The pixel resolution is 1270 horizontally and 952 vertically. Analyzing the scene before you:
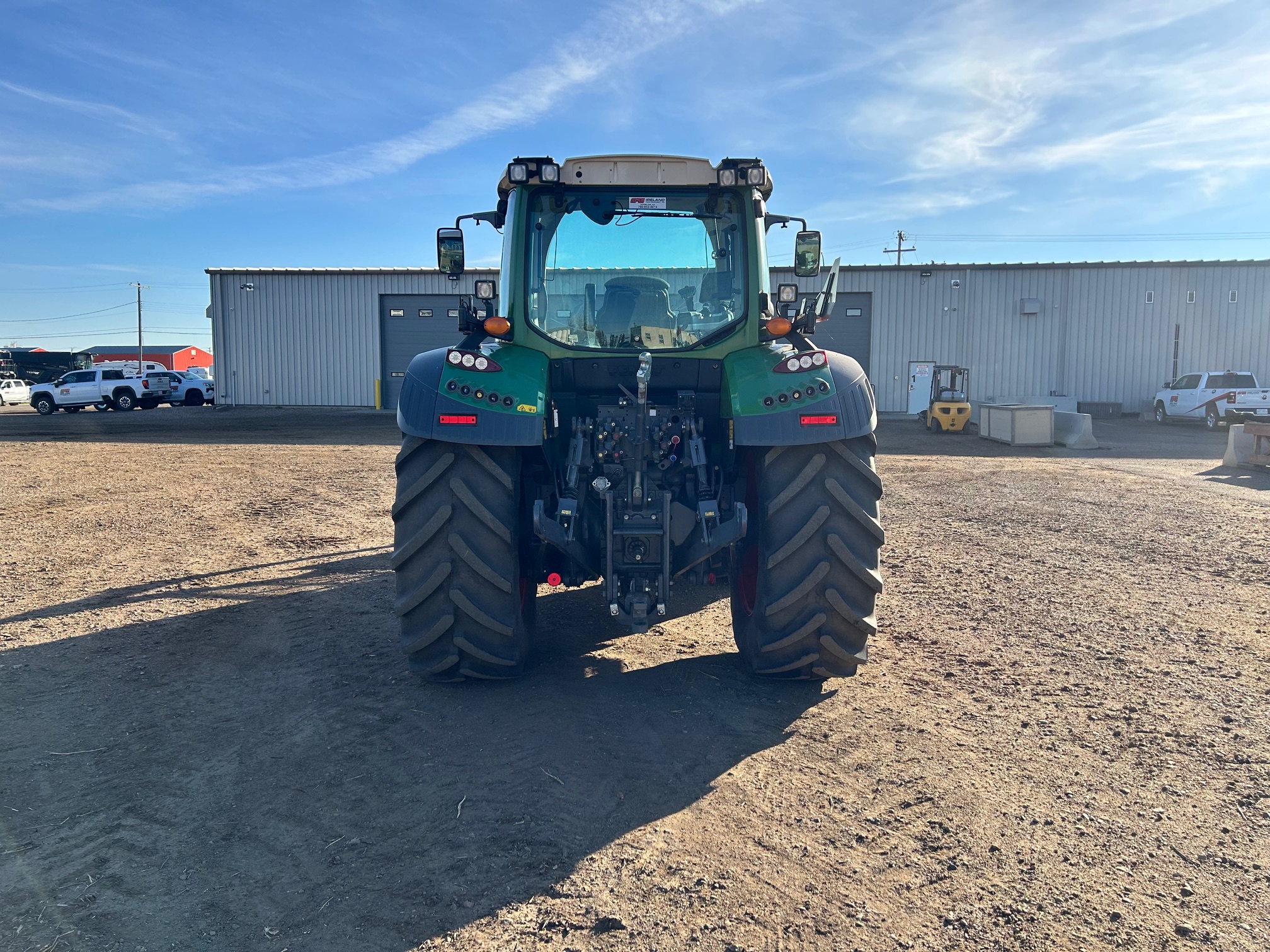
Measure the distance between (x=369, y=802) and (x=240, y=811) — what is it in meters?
0.48

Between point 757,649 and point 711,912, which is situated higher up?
point 757,649

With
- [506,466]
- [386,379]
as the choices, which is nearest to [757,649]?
[506,466]


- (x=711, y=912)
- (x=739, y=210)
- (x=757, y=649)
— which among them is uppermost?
(x=739, y=210)

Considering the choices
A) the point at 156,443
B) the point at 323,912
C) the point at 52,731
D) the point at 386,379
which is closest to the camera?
the point at 323,912

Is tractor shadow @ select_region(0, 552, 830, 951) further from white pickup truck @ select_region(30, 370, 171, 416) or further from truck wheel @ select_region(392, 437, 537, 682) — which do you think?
white pickup truck @ select_region(30, 370, 171, 416)

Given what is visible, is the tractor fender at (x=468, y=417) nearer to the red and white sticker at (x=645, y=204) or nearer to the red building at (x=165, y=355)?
the red and white sticker at (x=645, y=204)

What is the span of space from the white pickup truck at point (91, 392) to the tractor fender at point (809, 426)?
115 feet

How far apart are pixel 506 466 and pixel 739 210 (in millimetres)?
2076

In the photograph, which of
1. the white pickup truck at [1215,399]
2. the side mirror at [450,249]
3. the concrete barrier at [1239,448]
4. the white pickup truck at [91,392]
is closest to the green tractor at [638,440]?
the side mirror at [450,249]

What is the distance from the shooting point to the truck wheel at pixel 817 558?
426 centimetres

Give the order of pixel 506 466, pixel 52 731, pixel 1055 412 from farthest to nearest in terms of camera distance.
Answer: pixel 1055 412, pixel 506 466, pixel 52 731

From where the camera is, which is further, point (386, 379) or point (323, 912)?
point (386, 379)

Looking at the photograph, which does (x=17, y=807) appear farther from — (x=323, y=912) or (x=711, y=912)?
(x=711, y=912)

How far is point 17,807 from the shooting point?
327 centimetres
